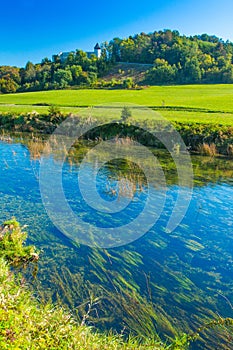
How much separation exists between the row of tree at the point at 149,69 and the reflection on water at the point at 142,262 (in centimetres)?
6995

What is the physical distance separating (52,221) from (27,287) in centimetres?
451

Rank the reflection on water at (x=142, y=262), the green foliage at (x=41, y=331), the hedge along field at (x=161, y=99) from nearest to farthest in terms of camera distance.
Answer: the green foliage at (x=41, y=331)
the reflection on water at (x=142, y=262)
the hedge along field at (x=161, y=99)

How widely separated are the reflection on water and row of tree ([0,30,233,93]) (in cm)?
6995

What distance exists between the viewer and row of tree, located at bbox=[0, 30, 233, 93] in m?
81.7

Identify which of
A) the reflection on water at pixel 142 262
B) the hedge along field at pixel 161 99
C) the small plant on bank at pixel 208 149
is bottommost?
the reflection on water at pixel 142 262

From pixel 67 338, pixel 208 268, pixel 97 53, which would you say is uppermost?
pixel 97 53

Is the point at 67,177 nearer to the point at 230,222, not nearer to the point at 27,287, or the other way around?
the point at 230,222

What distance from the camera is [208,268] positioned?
9.34 meters

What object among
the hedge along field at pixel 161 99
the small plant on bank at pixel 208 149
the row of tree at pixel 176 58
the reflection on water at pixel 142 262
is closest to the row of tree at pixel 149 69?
the row of tree at pixel 176 58

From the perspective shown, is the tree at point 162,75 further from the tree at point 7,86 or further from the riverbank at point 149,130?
the riverbank at point 149,130

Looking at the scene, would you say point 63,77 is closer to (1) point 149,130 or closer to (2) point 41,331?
(1) point 149,130

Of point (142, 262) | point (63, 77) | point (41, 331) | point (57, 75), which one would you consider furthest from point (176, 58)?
point (41, 331)

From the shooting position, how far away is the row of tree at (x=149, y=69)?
81.7 meters

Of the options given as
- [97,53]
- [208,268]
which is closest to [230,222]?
[208,268]
